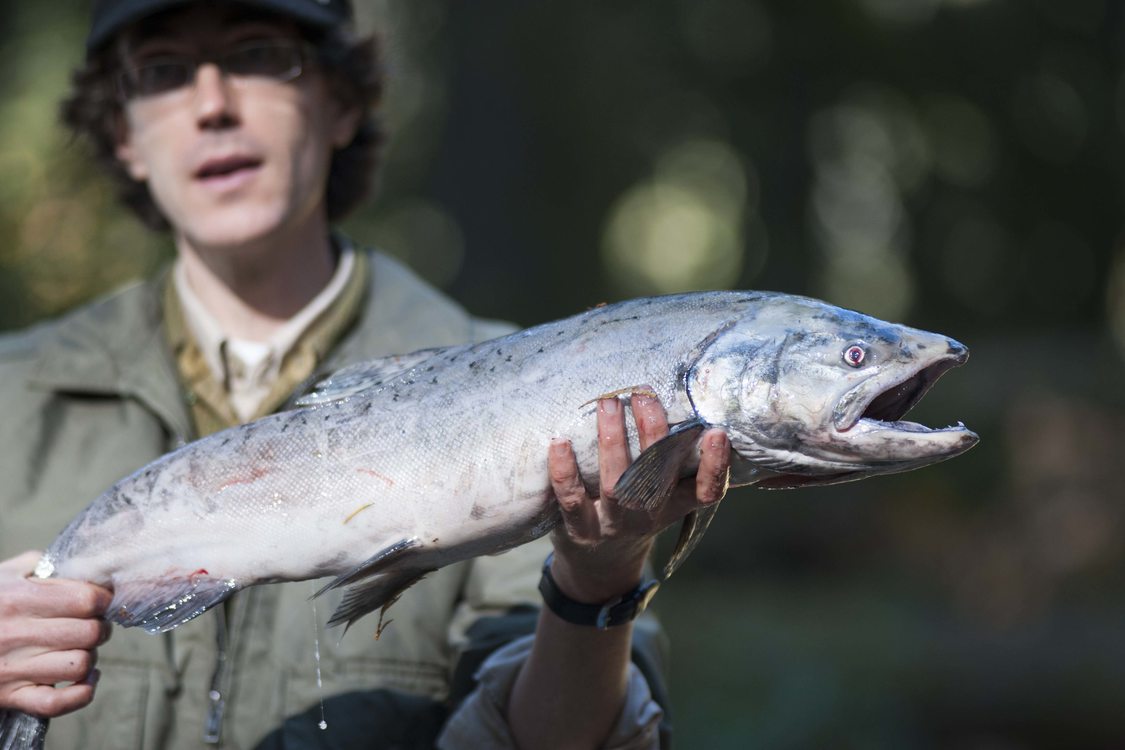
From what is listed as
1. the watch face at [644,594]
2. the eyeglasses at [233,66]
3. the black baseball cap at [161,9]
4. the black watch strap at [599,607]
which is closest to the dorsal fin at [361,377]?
the black watch strap at [599,607]

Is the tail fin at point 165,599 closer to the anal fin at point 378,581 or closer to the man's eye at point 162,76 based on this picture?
the anal fin at point 378,581

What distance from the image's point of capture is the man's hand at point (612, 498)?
8.68 feet

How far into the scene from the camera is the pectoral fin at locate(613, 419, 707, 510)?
8.43ft

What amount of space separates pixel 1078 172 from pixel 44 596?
16.0m

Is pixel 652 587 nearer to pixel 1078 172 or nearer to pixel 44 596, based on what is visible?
pixel 44 596

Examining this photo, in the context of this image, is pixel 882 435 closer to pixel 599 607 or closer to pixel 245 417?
pixel 599 607

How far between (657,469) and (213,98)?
6.22 ft

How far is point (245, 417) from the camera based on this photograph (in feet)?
12.3

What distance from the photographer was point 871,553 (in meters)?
12.4

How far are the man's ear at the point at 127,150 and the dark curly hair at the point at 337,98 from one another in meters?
0.02

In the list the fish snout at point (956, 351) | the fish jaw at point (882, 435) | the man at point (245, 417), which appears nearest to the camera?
the fish jaw at point (882, 435)

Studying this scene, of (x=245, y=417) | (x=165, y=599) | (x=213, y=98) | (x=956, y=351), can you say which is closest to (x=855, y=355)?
(x=956, y=351)

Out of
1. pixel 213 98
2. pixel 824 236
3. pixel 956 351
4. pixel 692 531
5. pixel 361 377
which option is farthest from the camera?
pixel 824 236

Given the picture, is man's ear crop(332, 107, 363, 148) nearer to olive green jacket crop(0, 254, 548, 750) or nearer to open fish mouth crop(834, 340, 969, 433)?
olive green jacket crop(0, 254, 548, 750)
